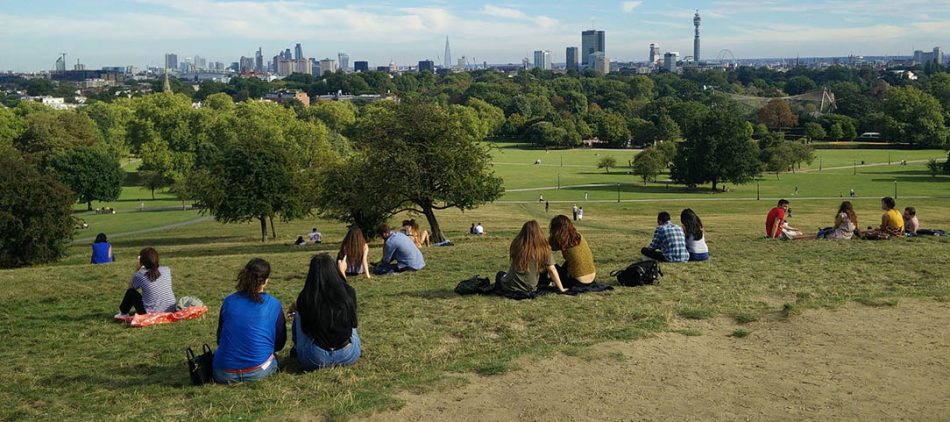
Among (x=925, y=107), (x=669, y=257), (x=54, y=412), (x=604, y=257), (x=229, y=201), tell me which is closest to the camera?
(x=54, y=412)

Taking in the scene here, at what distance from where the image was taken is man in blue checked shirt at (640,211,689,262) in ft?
48.4

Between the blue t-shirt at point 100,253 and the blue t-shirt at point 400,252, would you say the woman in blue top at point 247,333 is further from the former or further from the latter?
the blue t-shirt at point 100,253

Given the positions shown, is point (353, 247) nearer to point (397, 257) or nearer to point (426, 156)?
point (397, 257)

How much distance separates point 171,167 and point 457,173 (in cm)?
4716

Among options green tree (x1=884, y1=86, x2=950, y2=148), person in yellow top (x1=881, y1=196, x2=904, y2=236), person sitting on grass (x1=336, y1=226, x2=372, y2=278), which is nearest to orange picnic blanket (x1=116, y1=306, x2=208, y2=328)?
person sitting on grass (x1=336, y1=226, x2=372, y2=278)

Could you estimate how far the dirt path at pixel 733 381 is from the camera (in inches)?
290

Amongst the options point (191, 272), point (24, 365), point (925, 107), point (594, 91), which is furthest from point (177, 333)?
point (594, 91)

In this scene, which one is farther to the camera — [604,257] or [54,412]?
[604,257]

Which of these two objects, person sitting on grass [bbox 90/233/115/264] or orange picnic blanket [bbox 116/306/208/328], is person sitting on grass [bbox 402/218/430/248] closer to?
orange picnic blanket [bbox 116/306/208/328]

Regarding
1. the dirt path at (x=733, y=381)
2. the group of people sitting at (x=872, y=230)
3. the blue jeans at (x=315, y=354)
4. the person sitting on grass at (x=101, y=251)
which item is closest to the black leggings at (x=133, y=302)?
the blue jeans at (x=315, y=354)

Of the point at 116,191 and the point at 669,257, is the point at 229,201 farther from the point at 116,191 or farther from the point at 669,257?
the point at 116,191

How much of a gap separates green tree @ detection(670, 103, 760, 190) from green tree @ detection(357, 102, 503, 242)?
44558mm

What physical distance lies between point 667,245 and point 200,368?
351 inches

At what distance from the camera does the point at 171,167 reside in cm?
7069
